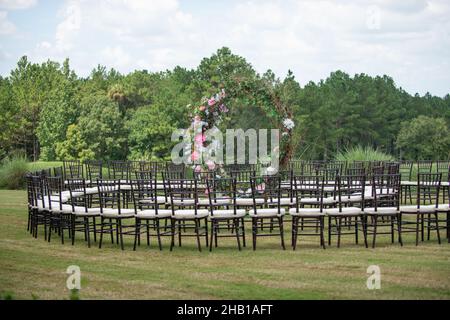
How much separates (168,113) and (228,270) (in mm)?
31263

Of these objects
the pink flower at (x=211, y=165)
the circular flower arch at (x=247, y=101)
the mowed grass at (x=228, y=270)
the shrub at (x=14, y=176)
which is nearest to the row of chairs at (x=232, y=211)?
the mowed grass at (x=228, y=270)

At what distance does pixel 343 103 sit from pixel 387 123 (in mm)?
3426

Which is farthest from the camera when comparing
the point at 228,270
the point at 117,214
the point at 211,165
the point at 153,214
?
the point at 211,165

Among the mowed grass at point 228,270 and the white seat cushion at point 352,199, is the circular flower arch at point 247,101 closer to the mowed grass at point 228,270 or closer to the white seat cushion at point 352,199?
the white seat cushion at point 352,199

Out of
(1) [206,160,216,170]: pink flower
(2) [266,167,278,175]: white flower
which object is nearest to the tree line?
(1) [206,160,216,170]: pink flower

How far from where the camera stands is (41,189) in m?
12.6

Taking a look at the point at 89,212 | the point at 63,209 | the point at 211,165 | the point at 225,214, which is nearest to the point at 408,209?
the point at 225,214

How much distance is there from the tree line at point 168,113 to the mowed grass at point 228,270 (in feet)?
76.7

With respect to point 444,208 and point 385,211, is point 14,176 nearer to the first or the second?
point 385,211

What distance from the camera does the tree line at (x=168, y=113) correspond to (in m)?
39.9

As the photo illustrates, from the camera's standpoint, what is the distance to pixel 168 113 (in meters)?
40.6

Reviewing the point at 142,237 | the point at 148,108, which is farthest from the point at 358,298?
the point at 148,108

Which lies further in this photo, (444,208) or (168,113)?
(168,113)
